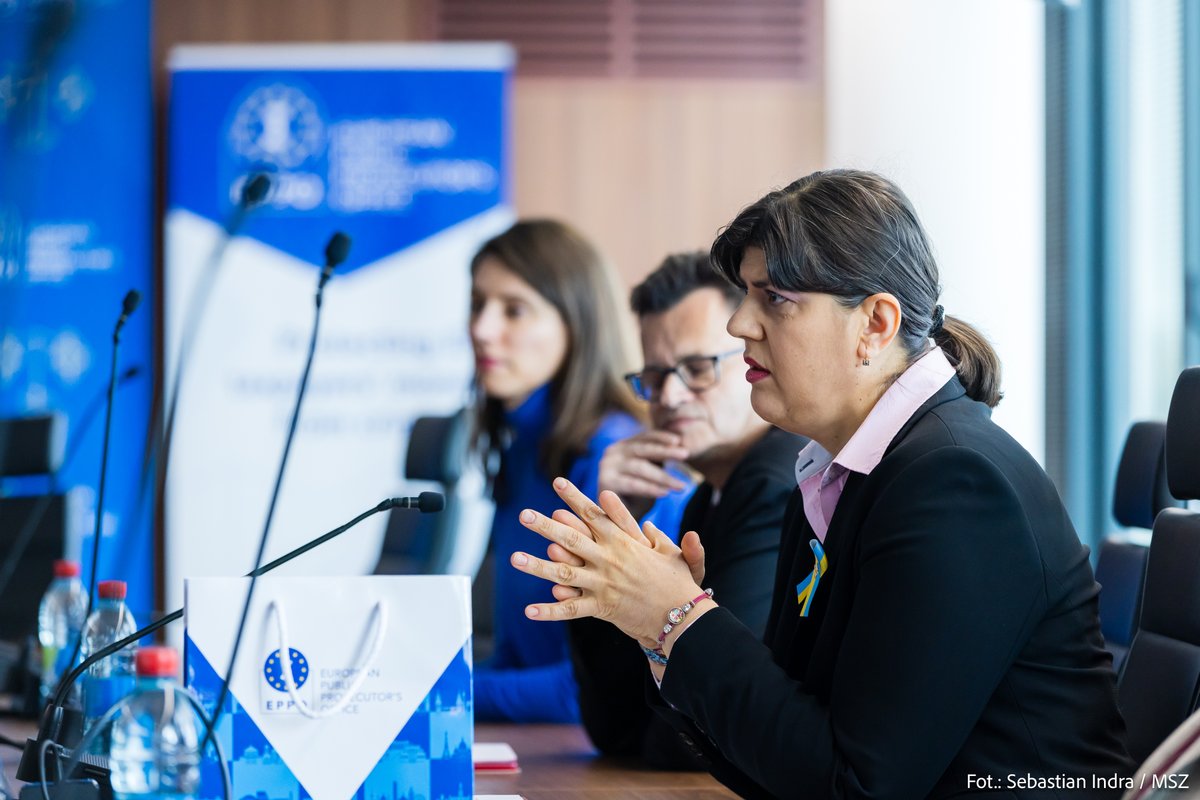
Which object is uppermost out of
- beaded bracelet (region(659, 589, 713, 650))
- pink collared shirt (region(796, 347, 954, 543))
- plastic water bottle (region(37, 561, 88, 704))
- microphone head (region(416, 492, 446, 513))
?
pink collared shirt (region(796, 347, 954, 543))

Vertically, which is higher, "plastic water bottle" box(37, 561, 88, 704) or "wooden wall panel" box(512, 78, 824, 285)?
"wooden wall panel" box(512, 78, 824, 285)

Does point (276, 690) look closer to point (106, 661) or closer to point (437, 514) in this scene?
Result: point (106, 661)

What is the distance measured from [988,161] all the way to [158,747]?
373 centimetres

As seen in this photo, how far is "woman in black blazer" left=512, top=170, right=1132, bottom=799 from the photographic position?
114 cm

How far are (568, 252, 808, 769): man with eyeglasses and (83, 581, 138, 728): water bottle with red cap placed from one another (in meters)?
0.63

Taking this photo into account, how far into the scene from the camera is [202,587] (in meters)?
1.19

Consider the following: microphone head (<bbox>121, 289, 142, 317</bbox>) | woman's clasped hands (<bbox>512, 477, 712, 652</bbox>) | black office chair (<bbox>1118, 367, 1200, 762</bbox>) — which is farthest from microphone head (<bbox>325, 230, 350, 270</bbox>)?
black office chair (<bbox>1118, 367, 1200, 762</bbox>)

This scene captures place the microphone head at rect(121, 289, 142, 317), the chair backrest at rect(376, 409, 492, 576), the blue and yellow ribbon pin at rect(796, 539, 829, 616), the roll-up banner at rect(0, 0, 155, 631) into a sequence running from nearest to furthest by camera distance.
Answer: the blue and yellow ribbon pin at rect(796, 539, 829, 616), the microphone head at rect(121, 289, 142, 317), the chair backrest at rect(376, 409, 492, 576), the roll-up banner at rect(0, 0, 155, 631)

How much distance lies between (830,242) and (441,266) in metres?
3.57

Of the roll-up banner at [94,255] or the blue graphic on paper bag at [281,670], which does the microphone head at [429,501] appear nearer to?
the blue graphic on paper bag at [281,670]

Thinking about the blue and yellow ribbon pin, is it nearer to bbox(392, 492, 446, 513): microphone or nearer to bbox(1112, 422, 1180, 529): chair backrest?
bbox(392, 492, 446, 513): microphone

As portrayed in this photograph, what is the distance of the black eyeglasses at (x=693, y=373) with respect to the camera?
203 centimetres

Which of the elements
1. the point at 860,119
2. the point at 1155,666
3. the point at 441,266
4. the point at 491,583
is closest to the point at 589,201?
the point at 441,266

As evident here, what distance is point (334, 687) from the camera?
1193 mm
